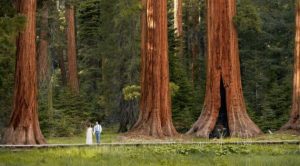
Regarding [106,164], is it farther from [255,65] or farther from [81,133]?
[255,65]

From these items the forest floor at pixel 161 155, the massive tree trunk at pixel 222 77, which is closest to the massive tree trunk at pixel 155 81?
the massive tree trunk at pixel 222 77

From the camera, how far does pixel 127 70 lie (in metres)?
32.2

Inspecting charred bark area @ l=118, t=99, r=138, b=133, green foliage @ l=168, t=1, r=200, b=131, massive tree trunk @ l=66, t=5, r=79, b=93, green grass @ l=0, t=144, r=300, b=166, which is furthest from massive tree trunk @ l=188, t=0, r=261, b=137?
massive tree trunk @ l=66, t=5, r=79, b=93

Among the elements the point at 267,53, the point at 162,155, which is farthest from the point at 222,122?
the point at 267,53

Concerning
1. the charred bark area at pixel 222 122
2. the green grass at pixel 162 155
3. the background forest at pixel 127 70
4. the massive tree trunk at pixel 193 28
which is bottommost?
the green grass at pixel 162 155

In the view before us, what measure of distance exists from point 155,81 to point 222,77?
113 inches

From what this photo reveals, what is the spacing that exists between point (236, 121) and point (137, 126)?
4063 mm

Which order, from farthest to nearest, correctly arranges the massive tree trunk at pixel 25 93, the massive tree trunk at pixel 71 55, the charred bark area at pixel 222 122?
the massive tree trunk at pixel 71 55 → the charred bark area at pixel 222 122 → the massive tree trunk at pixel 25 93

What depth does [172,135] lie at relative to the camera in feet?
76.5

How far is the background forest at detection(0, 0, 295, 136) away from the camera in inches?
1102

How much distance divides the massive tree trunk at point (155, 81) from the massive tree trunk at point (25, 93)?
5.38 metres

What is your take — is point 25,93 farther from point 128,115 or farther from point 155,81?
point 128,115

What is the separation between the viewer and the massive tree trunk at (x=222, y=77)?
78.3 ft

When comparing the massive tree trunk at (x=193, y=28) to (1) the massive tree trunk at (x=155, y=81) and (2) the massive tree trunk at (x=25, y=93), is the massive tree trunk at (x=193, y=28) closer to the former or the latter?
(1) the massive tree trunk at (x=155, y=81)
